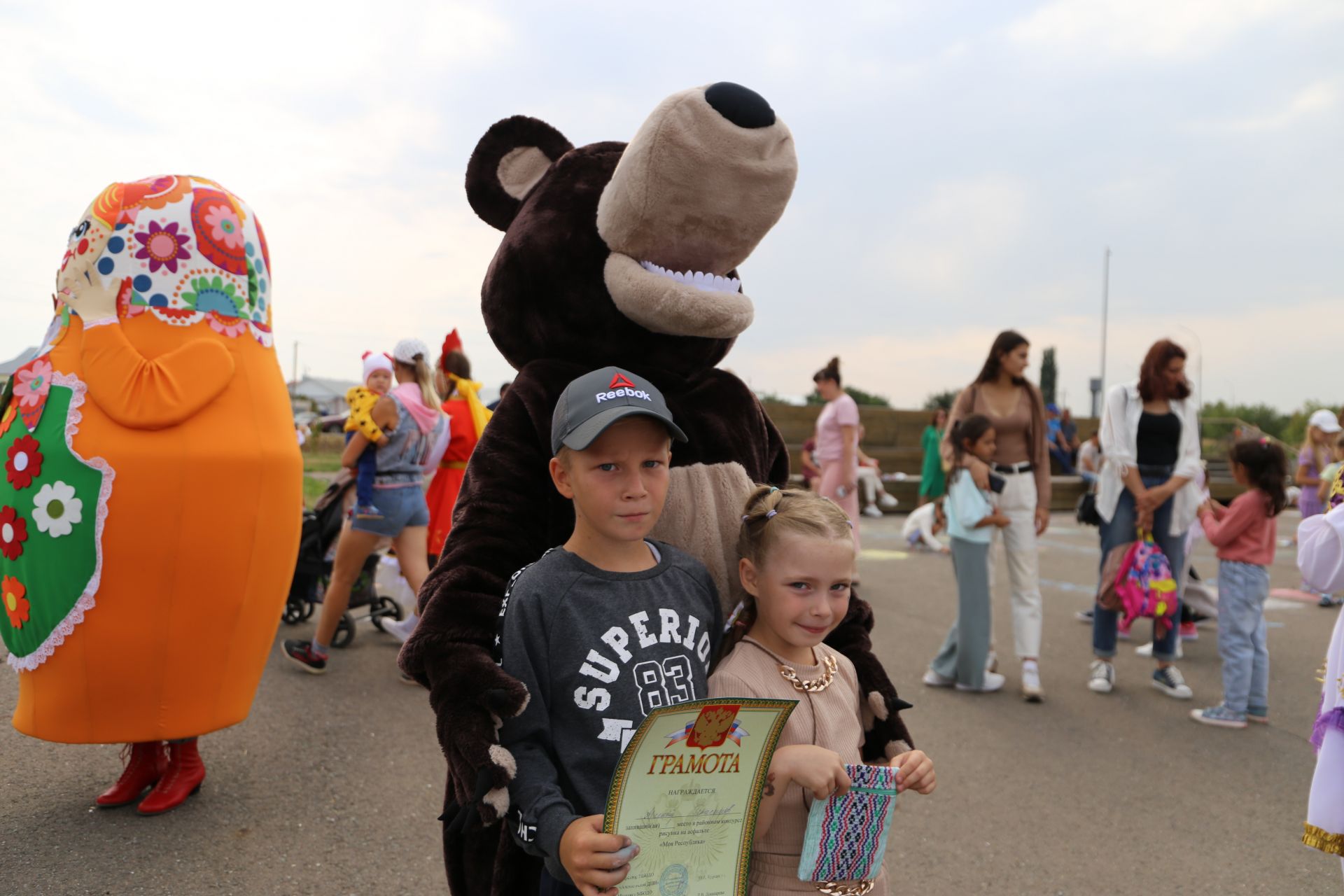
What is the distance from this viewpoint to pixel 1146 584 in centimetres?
495

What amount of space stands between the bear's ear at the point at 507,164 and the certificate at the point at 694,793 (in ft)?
4.71

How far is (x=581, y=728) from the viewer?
1644 mm

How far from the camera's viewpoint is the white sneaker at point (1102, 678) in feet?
17.5

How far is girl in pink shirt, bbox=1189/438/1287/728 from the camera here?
4691mm

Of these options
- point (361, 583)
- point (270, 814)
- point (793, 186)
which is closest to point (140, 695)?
point (270, 814)

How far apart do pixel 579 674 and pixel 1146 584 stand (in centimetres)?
425

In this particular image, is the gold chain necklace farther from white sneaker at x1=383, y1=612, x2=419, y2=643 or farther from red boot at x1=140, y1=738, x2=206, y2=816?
white sneaker at x1=383, y1=612, x2=419, y2=643

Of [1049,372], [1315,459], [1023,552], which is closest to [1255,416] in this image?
[1049,372]

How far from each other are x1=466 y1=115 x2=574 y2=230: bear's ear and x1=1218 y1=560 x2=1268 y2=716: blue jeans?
13.0 feet

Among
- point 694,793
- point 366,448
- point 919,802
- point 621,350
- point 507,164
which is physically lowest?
point 919,802

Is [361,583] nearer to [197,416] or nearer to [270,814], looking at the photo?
[270,814]

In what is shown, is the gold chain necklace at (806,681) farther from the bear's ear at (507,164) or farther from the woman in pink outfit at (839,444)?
the woman in pink outfit at (839,444)

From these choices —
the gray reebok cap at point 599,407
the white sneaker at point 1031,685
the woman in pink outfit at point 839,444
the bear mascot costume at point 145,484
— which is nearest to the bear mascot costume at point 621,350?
the gray reebok cap at point 599,407

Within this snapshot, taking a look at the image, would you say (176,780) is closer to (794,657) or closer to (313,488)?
(794,657)
